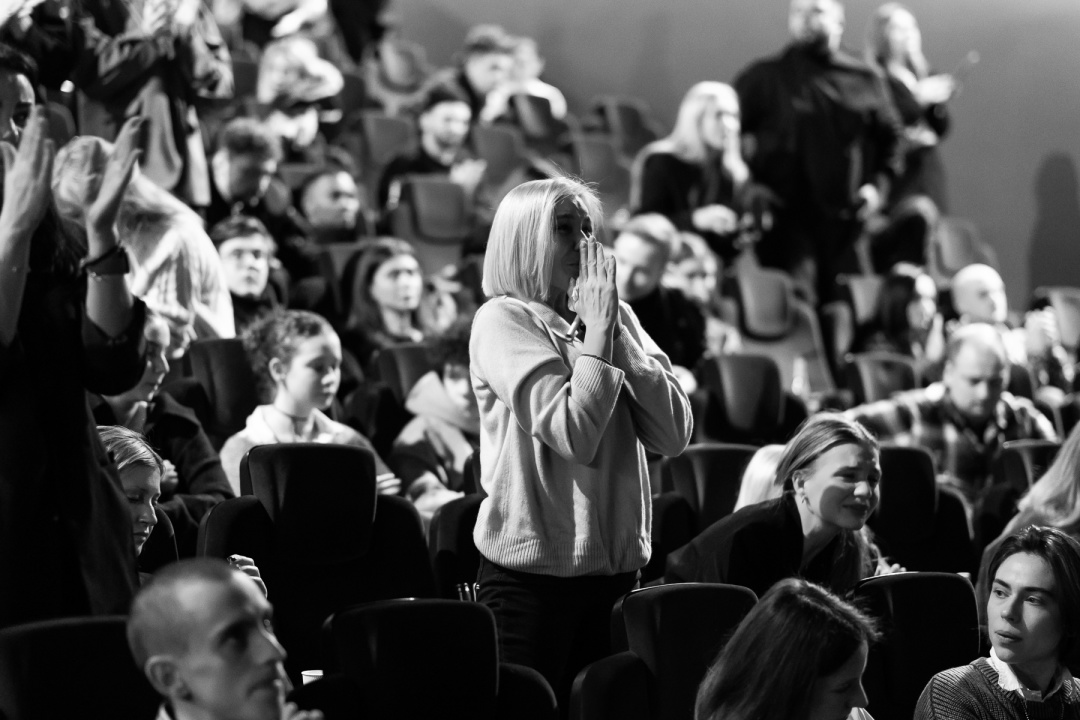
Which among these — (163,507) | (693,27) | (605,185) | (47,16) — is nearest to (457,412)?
(163,507)

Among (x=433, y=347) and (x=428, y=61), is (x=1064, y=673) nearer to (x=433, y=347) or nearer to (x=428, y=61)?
(x=433, y=347)

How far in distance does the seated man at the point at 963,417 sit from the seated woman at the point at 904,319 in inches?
62.5

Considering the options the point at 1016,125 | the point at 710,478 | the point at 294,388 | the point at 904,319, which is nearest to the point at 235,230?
A: the point at 294,388

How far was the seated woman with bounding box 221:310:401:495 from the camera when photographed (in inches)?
123

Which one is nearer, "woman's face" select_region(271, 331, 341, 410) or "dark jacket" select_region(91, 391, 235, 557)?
"dark jacket" select_region(91, 391, 235, 557)

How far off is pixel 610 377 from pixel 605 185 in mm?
5122

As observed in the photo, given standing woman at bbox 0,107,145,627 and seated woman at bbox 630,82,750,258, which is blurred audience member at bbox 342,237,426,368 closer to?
seated woman at bbox 630,82,750,258

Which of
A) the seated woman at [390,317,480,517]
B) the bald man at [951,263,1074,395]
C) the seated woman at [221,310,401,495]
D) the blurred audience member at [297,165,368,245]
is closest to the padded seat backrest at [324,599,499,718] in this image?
the seated woman at [221,310,401,495]

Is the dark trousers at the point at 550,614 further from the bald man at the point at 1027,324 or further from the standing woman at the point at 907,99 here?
the standing woman at the point at 907,99

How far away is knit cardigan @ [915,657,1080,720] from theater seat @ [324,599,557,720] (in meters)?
0.54

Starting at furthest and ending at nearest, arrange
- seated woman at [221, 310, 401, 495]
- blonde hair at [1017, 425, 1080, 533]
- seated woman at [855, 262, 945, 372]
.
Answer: seated woman at [855, 262, 945, 372] < seated woman at [221, 310, 401, 495] < blonde hair at [1017, 425, 1080, 533]

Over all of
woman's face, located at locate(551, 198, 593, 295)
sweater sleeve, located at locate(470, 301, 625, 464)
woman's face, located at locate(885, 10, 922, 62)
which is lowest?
sweater sleeve, located at locate(470, 301, 625, 464)

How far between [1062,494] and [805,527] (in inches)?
30.8

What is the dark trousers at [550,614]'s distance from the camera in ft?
6.70
